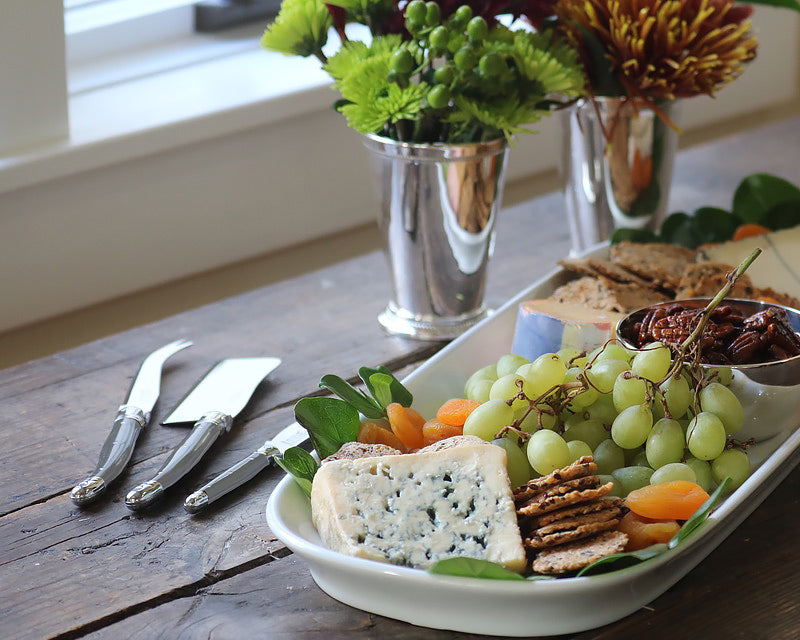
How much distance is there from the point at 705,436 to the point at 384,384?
0.26 meters

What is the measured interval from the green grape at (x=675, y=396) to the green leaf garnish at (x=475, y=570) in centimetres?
21

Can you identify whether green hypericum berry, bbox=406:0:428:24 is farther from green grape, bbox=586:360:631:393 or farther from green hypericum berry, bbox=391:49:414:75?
green grape, bbox=586:360:631:393

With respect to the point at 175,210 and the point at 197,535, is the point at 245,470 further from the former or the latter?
the point at 175,210

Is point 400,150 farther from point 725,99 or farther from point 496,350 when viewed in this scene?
point 725,99

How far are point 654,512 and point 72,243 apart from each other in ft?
3.68

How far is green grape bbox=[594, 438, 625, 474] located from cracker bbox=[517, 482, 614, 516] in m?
0.09

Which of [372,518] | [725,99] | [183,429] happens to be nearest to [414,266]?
[183,429]

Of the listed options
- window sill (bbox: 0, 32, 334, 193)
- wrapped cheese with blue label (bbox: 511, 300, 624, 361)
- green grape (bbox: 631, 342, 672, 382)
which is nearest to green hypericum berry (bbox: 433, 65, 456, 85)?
wrapped cheese with blue label (bbox: 511, 300, 624, 361)

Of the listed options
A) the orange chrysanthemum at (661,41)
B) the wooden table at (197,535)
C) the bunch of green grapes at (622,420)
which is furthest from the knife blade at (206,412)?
the orange chrysanthemum at (661,41)

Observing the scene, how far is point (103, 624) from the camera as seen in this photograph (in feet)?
2.08

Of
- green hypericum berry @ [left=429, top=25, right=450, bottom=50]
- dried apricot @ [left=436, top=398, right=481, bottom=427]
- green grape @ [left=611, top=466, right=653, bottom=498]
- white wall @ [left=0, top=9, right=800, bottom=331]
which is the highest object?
green hypericum berry @ [left=429, top=25, right=450, bottom=50]

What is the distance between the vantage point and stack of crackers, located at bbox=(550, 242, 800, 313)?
0.96m

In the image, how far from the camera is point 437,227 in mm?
1033

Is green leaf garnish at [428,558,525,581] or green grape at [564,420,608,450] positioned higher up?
green leaf garnish at [428,558,525,581]
